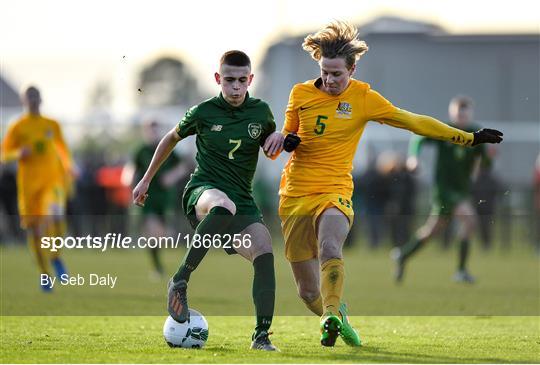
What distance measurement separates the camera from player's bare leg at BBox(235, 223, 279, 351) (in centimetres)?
891

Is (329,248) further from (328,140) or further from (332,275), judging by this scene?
(328,140)

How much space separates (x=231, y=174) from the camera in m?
9.23

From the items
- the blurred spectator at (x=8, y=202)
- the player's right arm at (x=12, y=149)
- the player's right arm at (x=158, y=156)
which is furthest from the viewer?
the blurred spectator at (x=8, y=202)

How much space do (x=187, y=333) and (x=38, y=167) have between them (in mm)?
7424

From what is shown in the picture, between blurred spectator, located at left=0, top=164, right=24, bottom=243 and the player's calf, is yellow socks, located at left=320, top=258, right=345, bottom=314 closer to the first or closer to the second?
the player's calf

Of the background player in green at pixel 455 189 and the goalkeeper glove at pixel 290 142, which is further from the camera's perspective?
the background player in green at pixel 455 189

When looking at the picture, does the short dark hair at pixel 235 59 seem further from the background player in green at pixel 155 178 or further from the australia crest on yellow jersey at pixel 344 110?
the background player in green at pixel 155 178

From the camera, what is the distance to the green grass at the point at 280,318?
876 cm

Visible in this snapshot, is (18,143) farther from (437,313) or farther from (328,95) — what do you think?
(328,95)

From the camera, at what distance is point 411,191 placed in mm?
29422

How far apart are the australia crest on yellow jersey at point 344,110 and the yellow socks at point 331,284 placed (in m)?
1.11

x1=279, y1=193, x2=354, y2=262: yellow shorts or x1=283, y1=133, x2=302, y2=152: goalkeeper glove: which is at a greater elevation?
x1=283, y1=133, x2=302, y2=152: goalkeeper glove

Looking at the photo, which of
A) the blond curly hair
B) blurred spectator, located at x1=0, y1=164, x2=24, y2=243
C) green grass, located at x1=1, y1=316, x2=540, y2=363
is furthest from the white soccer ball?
blurred spectator, located at x1=0, y1=164, x2=24, y2=243

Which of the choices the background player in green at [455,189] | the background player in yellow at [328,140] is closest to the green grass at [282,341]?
the background player in yellow at [328,140]
